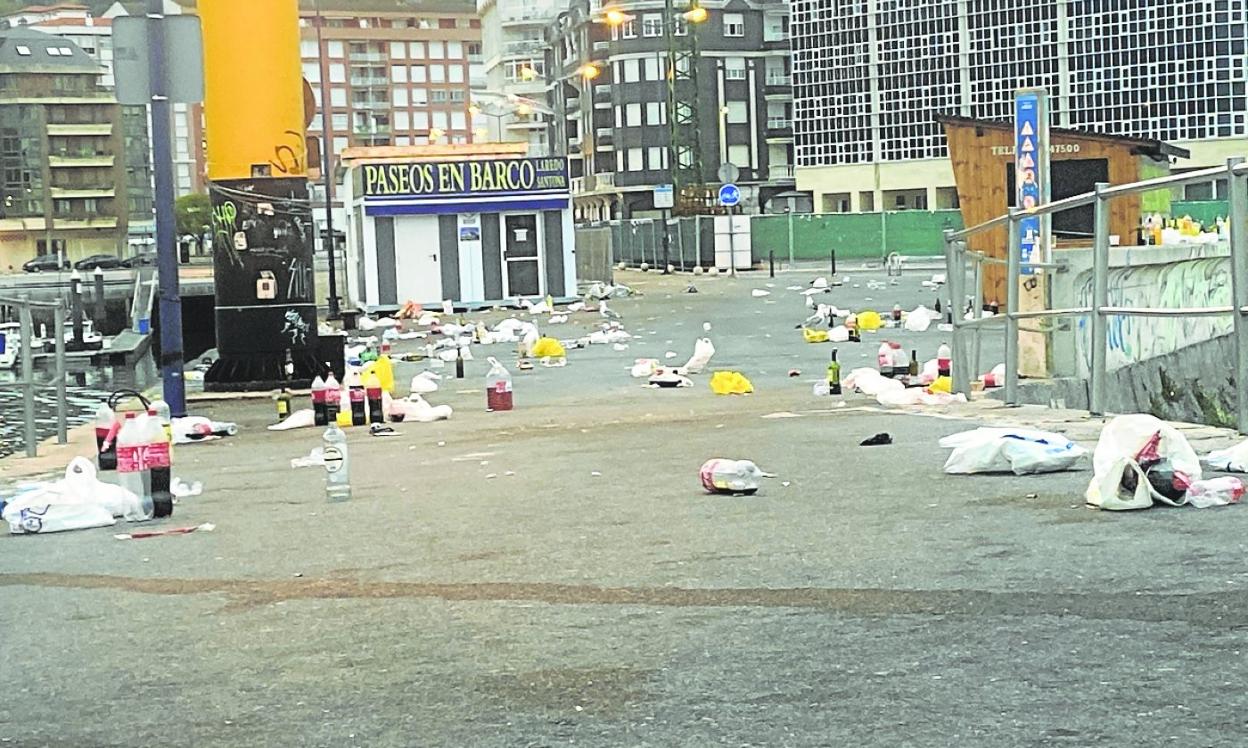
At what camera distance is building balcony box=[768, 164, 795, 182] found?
11806 centimetres

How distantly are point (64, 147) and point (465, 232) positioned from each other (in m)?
47.7

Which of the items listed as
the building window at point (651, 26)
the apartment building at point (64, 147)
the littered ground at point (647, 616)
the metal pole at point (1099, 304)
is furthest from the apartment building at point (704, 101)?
the littered ground at point (647, 616)

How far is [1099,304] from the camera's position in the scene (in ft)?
38.2

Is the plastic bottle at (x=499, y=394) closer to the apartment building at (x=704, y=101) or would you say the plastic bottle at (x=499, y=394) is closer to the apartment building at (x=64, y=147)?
the apartment building at (x=64, y=147)

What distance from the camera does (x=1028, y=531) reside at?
7.05 m

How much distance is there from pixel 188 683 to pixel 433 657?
0.70 metres

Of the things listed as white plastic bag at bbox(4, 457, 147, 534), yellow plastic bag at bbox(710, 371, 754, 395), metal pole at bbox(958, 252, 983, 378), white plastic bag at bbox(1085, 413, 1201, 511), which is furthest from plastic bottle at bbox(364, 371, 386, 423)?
white plastic bag at bbox(1085, 413, 1201, 511)

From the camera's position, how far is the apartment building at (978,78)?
90625 mm

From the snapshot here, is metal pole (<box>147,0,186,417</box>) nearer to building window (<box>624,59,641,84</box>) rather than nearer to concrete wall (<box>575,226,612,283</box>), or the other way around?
concrete wall (<box>575,226,612,283</box>)

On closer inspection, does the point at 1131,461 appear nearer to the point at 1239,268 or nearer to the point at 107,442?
the point at 1239,268

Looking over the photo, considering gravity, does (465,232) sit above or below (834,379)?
above

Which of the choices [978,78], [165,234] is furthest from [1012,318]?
[978,78]

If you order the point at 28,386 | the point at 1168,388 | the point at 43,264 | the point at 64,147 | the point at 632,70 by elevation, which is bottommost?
the point at 1168,388

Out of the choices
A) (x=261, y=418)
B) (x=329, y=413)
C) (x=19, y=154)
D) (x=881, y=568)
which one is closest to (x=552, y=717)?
(x=881, y=568)
